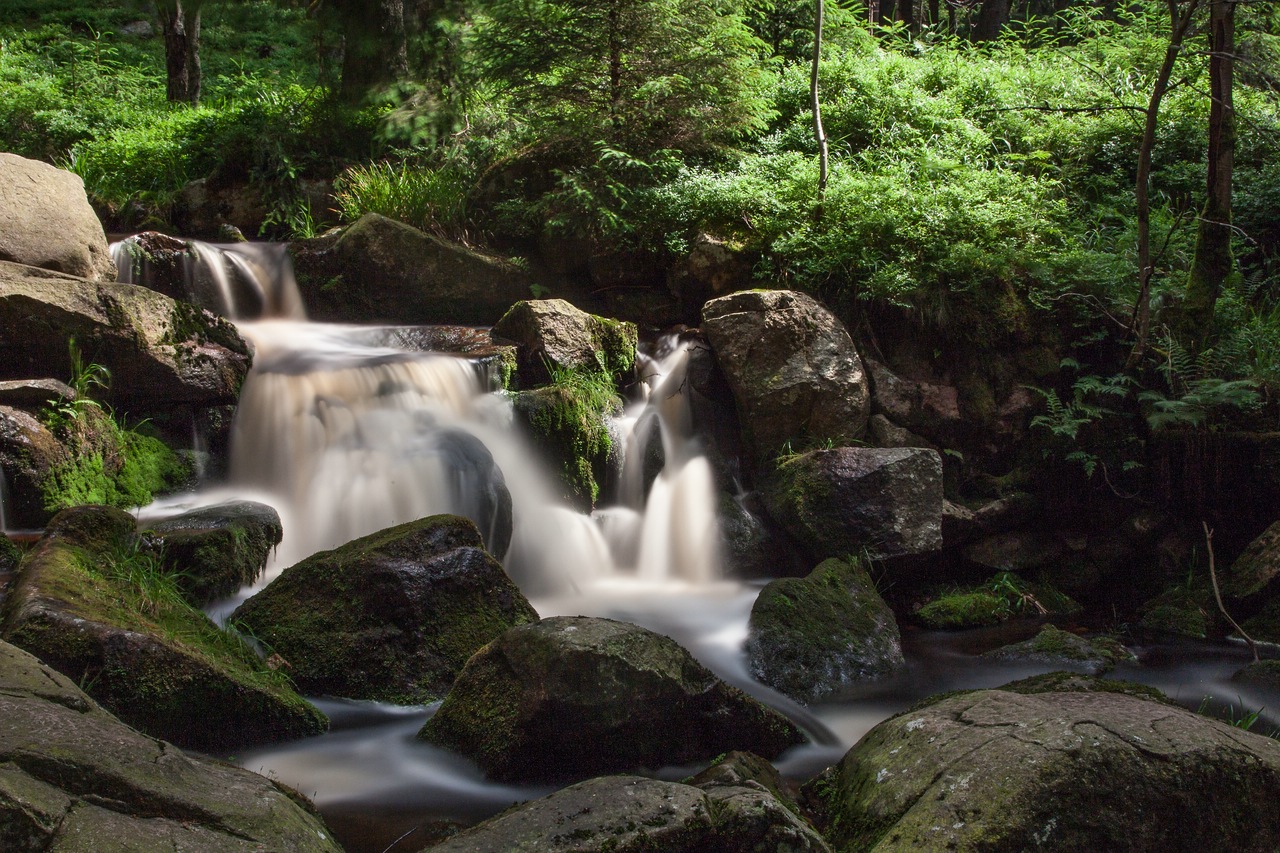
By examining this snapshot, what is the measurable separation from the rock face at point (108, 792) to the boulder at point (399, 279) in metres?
7.46

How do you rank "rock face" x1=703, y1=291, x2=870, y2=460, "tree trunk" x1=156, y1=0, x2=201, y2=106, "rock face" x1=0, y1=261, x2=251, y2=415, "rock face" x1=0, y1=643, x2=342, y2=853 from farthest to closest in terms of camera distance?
"tree trunk" x1=156, y1=0, x2=201, y2=106, "rock face" x1=703, y1=291, x2=870, y2=460, "rock face" x1=0, y1=261, x2=251, y2=415, "rock face" x1=0, y1=643, x2=342, y2=853

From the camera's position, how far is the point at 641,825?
2924 mm

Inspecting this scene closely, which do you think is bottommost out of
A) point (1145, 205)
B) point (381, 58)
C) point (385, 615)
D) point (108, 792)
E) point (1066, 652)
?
point (1066, 652)

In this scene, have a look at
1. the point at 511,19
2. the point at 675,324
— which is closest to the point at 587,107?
the point at 511,19

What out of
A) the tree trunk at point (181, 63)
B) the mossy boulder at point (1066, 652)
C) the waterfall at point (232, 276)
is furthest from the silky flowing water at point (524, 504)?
the tree trunk at point (181, 63)

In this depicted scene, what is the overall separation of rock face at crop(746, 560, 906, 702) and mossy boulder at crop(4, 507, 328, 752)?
8.94 ft

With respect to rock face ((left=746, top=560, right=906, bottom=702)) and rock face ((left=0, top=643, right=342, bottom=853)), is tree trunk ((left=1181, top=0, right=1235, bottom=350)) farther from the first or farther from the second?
rock face ((left=0, top=643, right=342, bottom=853))

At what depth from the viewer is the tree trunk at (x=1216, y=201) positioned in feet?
26.1

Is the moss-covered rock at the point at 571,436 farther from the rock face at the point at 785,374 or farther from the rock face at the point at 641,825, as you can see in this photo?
the rock face at the point at 641,825

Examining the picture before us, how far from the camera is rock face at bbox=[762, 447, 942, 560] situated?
290 inches

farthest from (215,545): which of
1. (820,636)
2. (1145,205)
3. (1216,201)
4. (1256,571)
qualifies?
(1216,201)

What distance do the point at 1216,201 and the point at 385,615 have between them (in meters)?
7.87

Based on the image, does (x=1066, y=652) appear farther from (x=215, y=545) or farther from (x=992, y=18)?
(x=992, y=18)

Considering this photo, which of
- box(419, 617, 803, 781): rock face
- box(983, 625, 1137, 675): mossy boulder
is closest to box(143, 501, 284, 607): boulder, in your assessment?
box(419, 617, 803, 781): rock face
